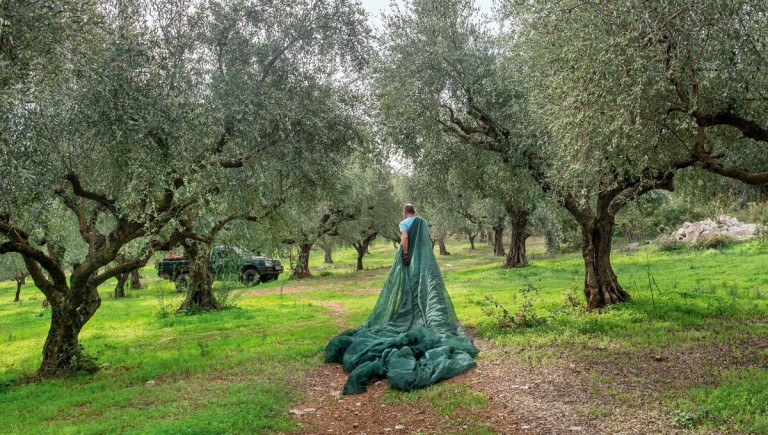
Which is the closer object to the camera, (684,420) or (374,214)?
(684,420)

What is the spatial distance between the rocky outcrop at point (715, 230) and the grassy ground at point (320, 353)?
12.6 meters

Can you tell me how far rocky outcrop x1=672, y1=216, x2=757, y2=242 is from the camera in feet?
95.3

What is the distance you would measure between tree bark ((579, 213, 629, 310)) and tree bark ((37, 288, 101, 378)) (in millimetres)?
A: 11123

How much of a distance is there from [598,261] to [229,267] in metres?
12.1

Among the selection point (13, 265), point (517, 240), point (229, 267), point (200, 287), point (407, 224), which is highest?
point (13, 265)

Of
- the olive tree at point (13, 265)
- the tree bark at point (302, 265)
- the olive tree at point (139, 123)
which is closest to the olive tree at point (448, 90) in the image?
the olive tree at point (139, 123)

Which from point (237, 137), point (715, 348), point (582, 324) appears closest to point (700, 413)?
point (715, 348)

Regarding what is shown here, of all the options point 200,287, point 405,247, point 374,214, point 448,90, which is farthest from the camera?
point 374,214

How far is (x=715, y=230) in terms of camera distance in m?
29.1

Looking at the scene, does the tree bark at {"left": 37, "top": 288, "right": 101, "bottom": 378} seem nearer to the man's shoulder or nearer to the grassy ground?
the grassy ground

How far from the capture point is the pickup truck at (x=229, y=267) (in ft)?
59.2

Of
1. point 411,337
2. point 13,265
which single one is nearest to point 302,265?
point 13,265

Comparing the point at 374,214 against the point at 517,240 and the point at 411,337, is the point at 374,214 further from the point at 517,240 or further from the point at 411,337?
the point at 411,337

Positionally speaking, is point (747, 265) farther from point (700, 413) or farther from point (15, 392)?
point (15, 392)
